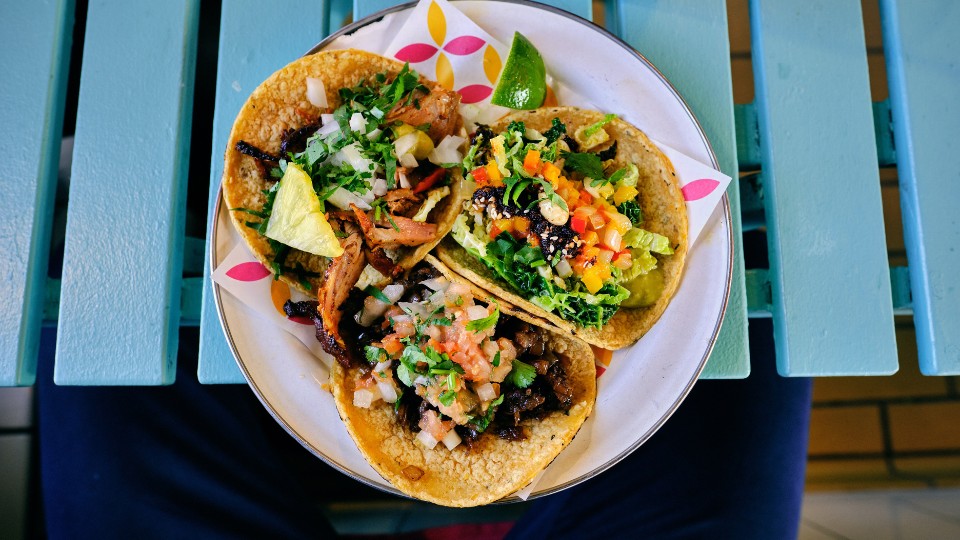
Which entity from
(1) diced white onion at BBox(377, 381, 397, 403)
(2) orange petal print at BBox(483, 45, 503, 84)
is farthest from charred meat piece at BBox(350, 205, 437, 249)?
(2) orange petal print at BBox(483, 45, 503, 84)

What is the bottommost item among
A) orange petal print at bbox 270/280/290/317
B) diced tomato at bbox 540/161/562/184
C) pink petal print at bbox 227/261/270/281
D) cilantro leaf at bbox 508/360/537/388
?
cilantro leaf at bbox 508/360/537/388

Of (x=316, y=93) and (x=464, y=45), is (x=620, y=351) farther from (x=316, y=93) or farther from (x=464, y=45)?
(x=316, y=93)

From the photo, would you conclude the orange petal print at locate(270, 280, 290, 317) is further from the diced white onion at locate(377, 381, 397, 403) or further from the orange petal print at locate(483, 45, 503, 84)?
the orange petal print at locate(483, 45, 503, 84)

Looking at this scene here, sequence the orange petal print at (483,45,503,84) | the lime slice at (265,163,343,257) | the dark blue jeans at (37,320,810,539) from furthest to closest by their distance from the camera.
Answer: the dark blue jeans at (37,320,810,539) → the orange petal print at (483,45,503,84) → the lime slice at (265,163,343,257)

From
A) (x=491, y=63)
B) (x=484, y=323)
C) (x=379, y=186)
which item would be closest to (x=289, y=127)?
(x=379, y=186)

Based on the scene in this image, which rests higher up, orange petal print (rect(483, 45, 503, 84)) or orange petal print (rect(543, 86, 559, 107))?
orange petal print (rect(483, 45, 503, 84))

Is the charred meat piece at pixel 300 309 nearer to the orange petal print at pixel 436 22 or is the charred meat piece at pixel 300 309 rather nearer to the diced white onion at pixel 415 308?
the diced white onion at pixel 415 308

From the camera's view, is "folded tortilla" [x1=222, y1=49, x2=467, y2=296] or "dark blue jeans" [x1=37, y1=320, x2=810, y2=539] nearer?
"folded tortilla" [x1=222, y1=49, x2=467, y2=296]

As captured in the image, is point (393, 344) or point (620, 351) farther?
point (620, 351)
